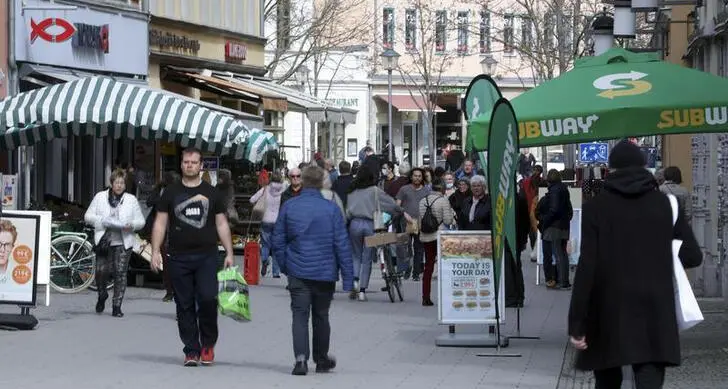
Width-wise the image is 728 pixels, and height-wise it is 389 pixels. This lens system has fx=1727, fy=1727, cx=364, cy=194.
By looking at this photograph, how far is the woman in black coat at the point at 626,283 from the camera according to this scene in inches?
359

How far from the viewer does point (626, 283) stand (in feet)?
30.1

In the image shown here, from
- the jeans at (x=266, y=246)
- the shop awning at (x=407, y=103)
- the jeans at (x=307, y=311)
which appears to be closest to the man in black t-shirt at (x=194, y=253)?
the jeans at (x=307, y=311)

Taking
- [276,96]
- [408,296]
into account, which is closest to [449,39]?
[276,96]

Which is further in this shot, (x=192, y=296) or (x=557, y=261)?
(x=557, y=261)

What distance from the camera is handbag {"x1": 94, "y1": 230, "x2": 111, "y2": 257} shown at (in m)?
19.6

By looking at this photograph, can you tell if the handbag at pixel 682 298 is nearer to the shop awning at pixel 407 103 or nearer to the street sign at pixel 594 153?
the street sign at pixel 594 153

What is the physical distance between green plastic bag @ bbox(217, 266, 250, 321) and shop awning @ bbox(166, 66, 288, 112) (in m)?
19.8

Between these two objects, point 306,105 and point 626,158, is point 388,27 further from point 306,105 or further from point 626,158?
point 626,158

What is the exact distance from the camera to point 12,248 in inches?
714

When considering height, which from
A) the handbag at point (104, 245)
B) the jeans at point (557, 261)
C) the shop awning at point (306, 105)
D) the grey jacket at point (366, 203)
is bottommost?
the jeans at point (557, 261)

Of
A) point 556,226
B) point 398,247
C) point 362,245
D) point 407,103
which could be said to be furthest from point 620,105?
point 407,103

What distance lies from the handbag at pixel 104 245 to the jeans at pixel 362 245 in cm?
383

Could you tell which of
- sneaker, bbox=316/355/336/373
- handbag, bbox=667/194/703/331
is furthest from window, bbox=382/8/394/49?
handbag, bbox=667/194/703/331

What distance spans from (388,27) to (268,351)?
5240 centimetres
